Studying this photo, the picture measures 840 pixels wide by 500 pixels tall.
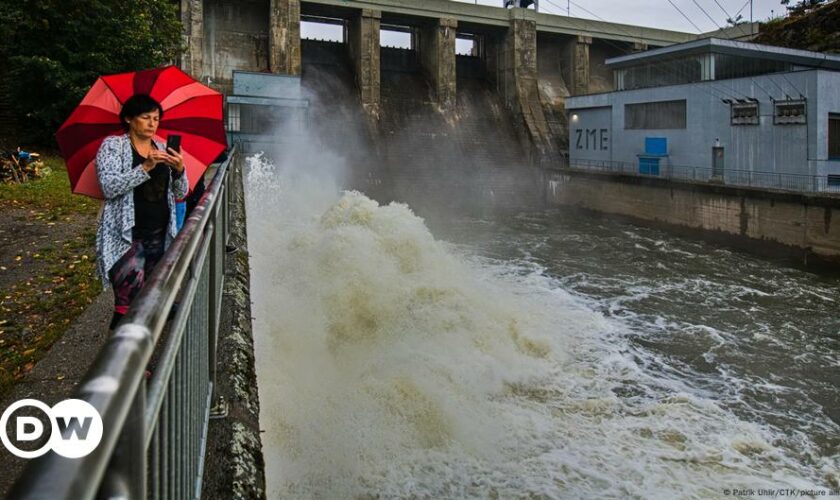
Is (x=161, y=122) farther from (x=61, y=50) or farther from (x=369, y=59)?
(x=369, y=59)

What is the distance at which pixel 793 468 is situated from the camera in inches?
260

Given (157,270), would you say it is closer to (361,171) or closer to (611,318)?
(611,318)

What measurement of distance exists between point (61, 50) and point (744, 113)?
22556 mm

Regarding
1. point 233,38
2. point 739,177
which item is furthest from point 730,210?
point 233,38

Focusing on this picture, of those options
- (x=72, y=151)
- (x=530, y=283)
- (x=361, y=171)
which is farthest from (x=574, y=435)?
(x=361, y=171)

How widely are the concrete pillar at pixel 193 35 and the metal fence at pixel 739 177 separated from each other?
19290 mm

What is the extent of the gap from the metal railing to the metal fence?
21.2 meters

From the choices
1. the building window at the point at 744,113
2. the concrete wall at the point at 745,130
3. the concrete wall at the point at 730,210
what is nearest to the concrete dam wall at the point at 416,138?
the concrete wall at the point at 730,210

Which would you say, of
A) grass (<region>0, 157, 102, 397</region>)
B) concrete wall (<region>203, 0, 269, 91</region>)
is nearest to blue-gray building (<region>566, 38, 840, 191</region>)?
concrete wall (<region>203, 0, 269, 91</region>)

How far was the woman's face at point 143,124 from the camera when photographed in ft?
11.0

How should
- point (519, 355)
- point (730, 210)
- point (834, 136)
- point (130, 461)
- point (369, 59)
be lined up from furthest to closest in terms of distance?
point (369, 59) → point (730, 210) → point (834, 136) → point (519, 355) → point (130, 461)

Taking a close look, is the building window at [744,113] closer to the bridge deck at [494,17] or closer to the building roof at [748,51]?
the building roof at [748,51]

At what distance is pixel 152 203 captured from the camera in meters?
3.46

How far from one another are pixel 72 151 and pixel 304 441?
316 centimetres
